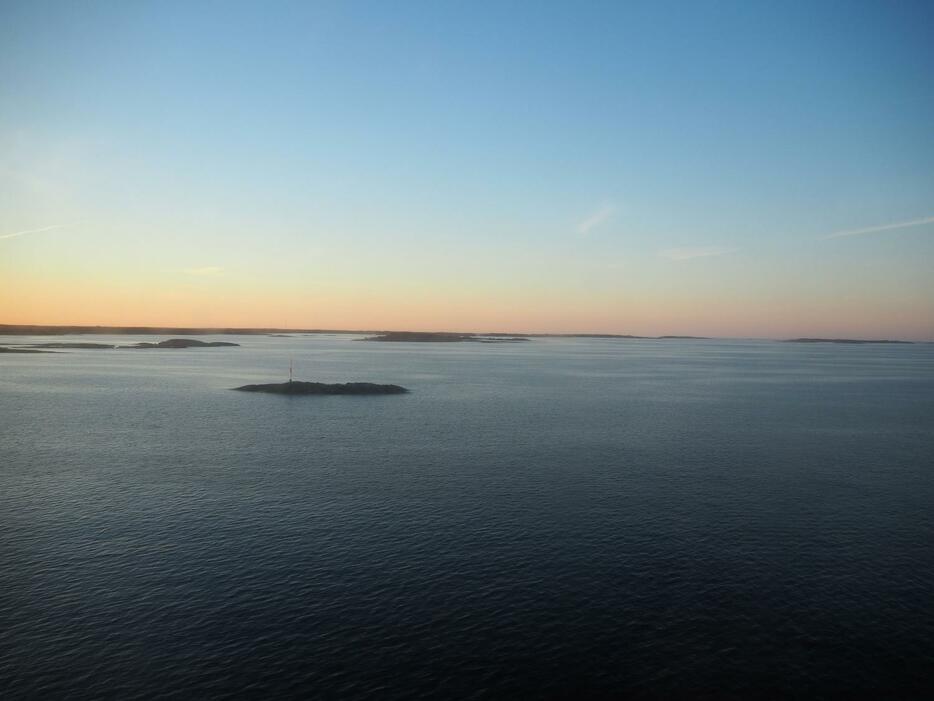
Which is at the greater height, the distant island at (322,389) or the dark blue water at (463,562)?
the distant island at (322,389)

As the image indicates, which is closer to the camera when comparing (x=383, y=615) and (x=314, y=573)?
(x=383, y=615)

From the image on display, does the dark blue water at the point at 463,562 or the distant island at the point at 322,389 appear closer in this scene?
the dark blue water at the point at 463,562

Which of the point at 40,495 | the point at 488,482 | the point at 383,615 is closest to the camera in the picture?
the point at 383,615

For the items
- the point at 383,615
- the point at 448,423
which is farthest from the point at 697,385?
the point at 383,615

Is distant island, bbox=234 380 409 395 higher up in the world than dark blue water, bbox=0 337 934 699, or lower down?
higher up

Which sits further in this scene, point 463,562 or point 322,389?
point 322,389

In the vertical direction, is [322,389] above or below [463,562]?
above

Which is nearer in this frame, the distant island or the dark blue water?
the dark blue water

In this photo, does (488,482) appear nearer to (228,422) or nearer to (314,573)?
(314,573)
